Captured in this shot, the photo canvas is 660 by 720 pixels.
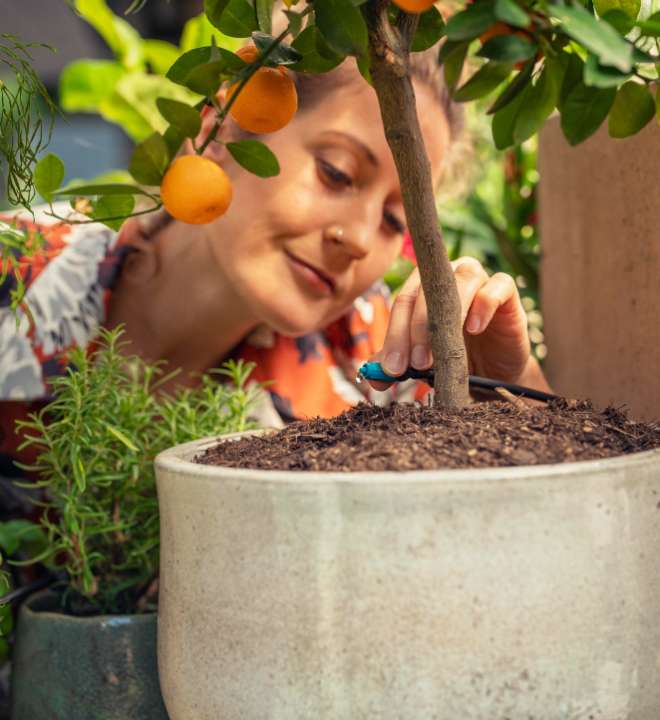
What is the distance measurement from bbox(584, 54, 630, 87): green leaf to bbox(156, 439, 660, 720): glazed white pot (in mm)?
166

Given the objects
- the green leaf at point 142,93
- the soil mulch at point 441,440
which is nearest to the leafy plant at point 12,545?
the soil mulch at point 441,440

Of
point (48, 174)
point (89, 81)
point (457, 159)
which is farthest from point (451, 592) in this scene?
point (89, 81)

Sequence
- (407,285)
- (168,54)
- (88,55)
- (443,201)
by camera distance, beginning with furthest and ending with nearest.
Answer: (88,55) < (168,54) < (443,201) < (407,285)

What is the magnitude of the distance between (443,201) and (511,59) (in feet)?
3.43

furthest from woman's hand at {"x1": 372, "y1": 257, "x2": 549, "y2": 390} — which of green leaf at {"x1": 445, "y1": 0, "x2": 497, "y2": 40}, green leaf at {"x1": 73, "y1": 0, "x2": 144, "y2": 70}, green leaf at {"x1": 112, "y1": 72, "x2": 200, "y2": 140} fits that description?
green leaf at {"x1": 73, "y1": 0, "x2": 144, "y2": 70}

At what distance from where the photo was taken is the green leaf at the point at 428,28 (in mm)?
513

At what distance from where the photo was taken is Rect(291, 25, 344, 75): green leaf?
1.60 ft

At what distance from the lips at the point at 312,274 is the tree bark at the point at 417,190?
0.42 m

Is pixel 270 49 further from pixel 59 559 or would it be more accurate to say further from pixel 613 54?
pixel 59 559

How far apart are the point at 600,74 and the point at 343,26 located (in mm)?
125

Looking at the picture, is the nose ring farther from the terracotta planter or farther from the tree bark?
the tree bark

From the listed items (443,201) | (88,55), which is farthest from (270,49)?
(88,55)

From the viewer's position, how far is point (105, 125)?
353 cm

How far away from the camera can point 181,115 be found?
1.41 feet
